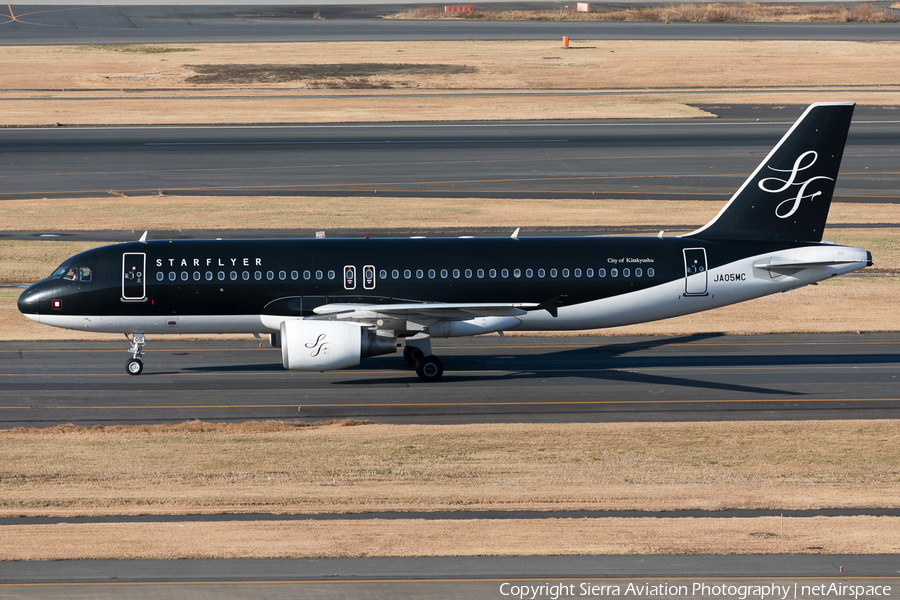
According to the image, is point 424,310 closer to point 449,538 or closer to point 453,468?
point 453,468

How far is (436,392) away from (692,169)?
42.0m

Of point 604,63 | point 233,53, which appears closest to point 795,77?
point 604,63

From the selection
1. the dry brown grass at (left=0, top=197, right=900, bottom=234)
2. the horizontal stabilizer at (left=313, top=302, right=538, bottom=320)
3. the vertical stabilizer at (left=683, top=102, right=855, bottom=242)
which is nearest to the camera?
the horizontal stabilizer at (left=313, top=302, right=538, bottom=320)

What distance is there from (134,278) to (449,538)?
18.3 m

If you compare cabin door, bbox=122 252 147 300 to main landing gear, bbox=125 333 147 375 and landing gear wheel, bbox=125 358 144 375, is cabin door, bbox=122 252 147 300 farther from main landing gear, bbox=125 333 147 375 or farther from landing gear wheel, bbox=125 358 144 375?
landing gear wheel, bbox=125 358 144 375

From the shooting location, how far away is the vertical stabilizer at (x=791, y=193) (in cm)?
3794

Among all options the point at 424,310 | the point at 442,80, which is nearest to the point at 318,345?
the point at 424,310

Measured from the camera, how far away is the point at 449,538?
22.9m

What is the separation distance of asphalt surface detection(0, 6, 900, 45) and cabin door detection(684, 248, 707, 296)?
281 feet

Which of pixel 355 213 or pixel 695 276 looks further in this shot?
pixel 355 213

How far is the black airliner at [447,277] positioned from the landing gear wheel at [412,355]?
152mm

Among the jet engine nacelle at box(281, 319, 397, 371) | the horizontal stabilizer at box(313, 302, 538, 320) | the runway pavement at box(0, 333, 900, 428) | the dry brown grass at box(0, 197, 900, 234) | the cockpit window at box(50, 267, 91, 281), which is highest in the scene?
the cockpit window at box(50, 267, 91, 281)

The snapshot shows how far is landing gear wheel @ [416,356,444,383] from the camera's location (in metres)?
36.9

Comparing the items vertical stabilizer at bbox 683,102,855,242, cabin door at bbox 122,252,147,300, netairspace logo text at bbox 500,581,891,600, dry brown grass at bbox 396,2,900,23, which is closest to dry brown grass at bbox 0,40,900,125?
dry brown grass at bbox 396,2,900,23
